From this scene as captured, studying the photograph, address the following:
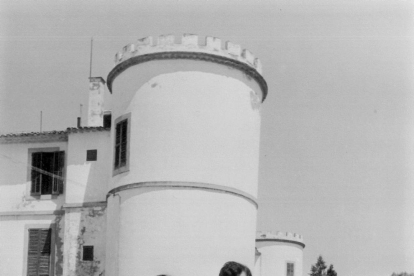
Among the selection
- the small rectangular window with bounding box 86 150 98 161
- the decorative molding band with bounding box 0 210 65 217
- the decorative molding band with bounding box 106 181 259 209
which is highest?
the small rectangular window with bounding box 86 150 98 161

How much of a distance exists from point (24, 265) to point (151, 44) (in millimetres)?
10254

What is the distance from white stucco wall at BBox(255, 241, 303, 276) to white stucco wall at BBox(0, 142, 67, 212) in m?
16.3

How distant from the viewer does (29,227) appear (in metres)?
29.7

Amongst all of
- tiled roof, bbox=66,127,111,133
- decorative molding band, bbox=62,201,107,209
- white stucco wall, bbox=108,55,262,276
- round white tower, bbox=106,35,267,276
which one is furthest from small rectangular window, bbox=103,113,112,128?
white stucco wall, bbox=108,55,262,276

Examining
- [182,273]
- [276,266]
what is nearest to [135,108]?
A: [182,273]

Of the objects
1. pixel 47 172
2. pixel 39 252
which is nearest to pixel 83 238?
pixel 39 252

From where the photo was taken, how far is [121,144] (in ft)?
85.4

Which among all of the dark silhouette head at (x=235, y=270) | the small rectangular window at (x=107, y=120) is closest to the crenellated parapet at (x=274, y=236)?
the small rectangular window at (x=107, y=120)

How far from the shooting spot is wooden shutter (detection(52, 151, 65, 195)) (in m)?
29.7

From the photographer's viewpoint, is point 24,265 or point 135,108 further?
point 24,265

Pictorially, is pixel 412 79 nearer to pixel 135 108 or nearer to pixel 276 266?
pixel 135 108

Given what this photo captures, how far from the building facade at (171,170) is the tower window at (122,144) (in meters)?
0.04

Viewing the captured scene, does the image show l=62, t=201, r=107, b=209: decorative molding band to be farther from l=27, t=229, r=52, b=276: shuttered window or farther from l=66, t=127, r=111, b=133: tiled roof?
l=66, t=127, r=111, b=133: tiled roof

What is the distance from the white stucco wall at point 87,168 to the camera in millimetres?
28734
